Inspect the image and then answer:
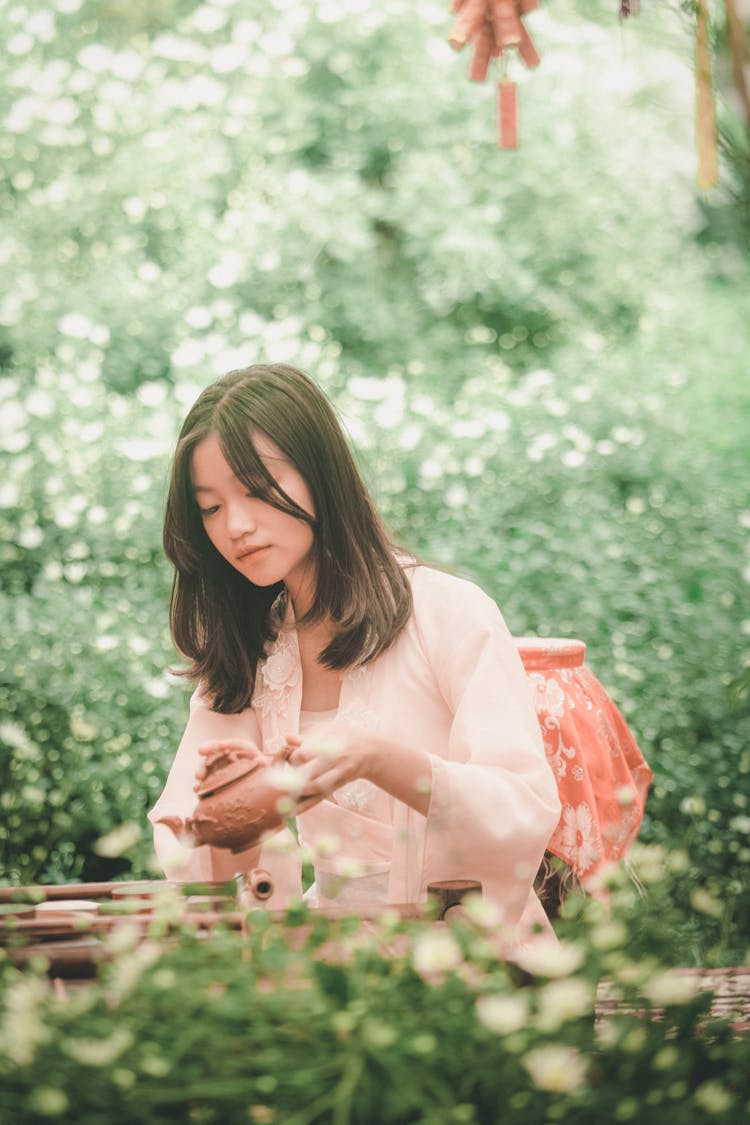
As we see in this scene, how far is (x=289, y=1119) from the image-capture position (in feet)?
3.21

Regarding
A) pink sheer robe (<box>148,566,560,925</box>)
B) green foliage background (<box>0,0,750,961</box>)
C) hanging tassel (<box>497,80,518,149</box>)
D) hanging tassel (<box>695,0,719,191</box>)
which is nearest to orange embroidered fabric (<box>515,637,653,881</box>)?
pink sheer robe (<box>148,566,560,925</box>)

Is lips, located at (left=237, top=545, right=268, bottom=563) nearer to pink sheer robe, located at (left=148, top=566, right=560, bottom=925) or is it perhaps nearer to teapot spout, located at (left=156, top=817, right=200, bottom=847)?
pink sheer robe, located at (left=148, top=566, right=560, bottom=925)

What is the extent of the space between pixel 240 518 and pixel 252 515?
0.08ft

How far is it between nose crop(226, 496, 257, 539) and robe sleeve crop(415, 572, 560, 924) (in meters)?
0.36

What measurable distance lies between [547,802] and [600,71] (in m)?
5.23

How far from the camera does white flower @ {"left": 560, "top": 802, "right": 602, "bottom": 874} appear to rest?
2342 mm

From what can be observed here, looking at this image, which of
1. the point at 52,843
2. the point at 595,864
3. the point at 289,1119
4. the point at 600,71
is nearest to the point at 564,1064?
the point at 289,1119

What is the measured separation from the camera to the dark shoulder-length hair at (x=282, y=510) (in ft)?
6.69

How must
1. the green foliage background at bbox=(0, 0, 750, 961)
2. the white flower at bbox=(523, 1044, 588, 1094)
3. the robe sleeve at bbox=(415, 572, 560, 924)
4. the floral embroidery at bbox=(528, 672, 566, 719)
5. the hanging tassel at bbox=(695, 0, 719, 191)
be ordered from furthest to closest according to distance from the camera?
the green foliage background at bbox=(0, 0, 750, 961), the floral embroidery at bbox=(528, 672, 566, 719), the robe sleeve at bbox=(415, 572, 560, 924), the hanging tassel at bbox=(695, 0, 719, 191), the white flower at bbox=(523, 1044, 588, 1094)

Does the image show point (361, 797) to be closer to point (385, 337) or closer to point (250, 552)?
point (250, 552)

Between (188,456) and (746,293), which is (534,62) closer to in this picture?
(188,456)

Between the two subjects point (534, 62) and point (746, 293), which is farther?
point (746, 293)

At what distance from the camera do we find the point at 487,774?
1.82 metres

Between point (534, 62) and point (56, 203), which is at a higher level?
point (534, 62)
